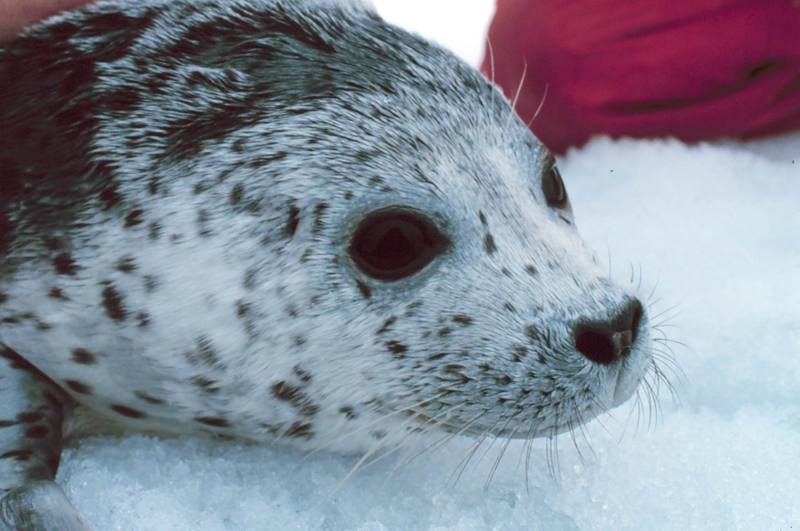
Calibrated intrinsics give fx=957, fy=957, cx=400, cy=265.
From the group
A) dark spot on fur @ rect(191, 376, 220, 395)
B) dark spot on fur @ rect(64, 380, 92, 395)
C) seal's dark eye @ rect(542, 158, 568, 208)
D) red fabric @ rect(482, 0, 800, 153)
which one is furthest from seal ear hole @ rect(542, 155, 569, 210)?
red fabric @ rect(482, 0, 800, 153)

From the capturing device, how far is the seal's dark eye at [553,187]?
37.3 inches

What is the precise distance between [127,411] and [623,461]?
506 millimetres

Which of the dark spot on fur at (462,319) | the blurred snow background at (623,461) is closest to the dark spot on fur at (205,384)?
the blurred snow background at (623,461)

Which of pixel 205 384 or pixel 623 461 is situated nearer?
pixel 205 384

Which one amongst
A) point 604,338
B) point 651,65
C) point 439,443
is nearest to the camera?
point 604,338

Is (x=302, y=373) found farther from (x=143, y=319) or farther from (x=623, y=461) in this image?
(x=623, y=461)

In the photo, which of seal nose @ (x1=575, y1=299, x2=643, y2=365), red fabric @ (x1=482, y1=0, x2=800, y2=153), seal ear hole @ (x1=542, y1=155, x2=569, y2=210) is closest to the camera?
seal nose @ (x1=575, y1=299, x2=643, y2=365)

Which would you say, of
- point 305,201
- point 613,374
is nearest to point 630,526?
point 613,374

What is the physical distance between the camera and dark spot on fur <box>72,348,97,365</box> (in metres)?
0.83

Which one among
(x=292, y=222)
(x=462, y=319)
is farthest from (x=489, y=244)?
(x=292, y=222)

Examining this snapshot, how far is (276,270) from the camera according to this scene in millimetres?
811

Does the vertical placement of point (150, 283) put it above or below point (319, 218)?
below


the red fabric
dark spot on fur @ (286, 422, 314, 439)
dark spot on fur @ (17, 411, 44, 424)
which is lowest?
dark spot on fur @ (17, 411, 44, 424)

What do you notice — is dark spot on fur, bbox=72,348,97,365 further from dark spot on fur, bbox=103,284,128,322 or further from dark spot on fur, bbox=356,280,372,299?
dark spot on fur, bbox=356,280,372,299
